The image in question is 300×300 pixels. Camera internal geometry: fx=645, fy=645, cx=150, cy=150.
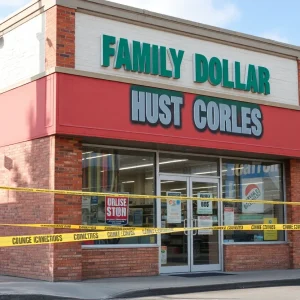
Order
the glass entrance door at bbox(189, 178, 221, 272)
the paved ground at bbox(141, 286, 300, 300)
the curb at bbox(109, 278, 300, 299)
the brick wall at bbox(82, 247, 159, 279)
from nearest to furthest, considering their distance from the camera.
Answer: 1. the paved ground at bbox(141, 286, 300, 300)
2. the curb at bbox(109, 278, 300, 299)
3. the brick wall at bbox(82, 247, 159, 279)
4. the glass entrance door at bbox(189, 178, 221, 272)

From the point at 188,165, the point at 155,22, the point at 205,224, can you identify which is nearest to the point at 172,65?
the point at 155,22

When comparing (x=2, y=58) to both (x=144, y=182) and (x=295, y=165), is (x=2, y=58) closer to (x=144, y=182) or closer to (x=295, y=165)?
(x=144, y=182)

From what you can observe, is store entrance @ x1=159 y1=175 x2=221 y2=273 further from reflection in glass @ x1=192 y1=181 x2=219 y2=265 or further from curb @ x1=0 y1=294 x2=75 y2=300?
curb @ x1=0 y1=294 x2=75 y2=300

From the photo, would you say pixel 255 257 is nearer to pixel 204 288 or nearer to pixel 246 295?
pixel 204 288

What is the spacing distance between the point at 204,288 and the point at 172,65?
5.63 meters

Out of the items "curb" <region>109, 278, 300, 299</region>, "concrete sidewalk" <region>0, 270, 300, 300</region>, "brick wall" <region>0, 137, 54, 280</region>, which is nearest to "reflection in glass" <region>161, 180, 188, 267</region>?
"concrete sidewalk" <region>0, 270, 300, 300</region>

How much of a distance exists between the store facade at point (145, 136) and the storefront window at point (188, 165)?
0.04 meters

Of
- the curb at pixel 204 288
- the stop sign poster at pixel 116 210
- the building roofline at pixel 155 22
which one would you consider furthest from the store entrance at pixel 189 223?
the building roofline at pixel 155 22

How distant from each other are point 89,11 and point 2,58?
2.78 metres

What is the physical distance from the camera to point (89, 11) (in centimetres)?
1474

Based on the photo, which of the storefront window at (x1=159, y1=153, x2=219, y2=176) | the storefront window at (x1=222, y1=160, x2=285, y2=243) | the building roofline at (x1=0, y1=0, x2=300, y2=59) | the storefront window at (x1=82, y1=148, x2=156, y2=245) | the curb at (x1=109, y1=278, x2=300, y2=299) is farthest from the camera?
the storefront window at (x1=222, y1=160, x2=285, y2=243)

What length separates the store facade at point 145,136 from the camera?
14.3 m

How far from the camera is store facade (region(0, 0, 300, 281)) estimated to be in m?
14.3

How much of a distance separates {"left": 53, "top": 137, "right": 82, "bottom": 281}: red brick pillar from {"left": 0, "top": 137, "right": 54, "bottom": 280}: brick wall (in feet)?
0.47
